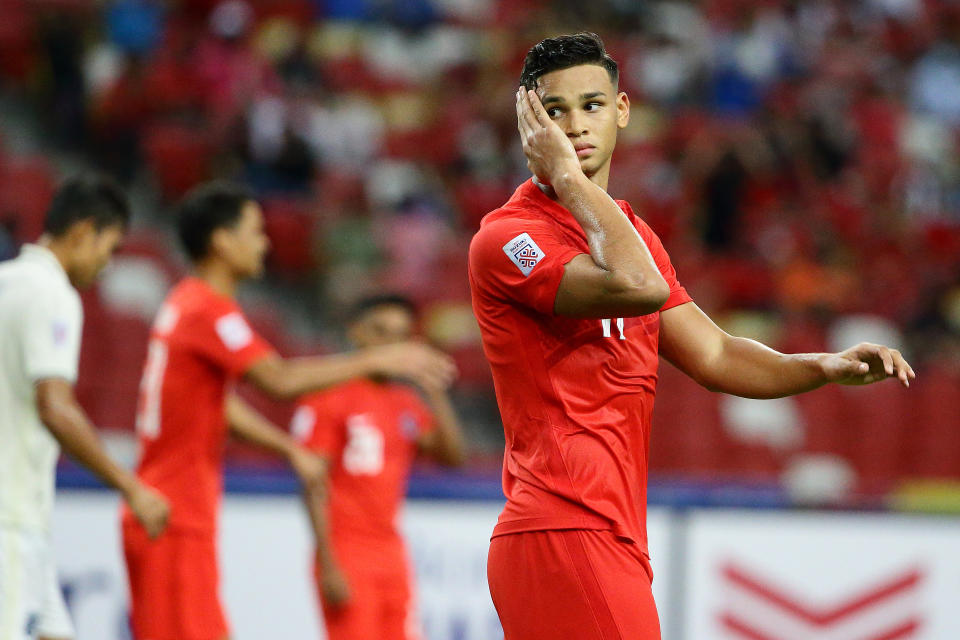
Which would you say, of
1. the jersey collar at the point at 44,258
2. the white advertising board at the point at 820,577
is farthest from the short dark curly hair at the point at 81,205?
the white advertising board at the point at 820,577

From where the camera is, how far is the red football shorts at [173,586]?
489 cm

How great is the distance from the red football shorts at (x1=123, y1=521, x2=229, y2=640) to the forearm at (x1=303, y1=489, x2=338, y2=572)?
0.75 m

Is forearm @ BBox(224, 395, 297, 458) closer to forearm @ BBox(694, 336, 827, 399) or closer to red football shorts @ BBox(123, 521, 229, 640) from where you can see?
red football shorts @ BBox(123, 521, 229, 640)

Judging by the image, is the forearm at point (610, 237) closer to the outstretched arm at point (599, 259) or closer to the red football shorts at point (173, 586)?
the outstretched arm at point (599, 259)

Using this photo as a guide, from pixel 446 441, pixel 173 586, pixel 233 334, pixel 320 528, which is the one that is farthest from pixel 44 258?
pixel 446 441

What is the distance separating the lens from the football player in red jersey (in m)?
2.82

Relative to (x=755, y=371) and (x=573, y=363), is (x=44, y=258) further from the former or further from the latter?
(x=755, y=371)

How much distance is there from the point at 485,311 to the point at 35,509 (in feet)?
6.86

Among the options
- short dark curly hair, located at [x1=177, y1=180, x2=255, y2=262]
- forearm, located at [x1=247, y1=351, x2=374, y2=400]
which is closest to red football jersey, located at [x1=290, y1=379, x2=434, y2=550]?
forearm, located at [x1=247, y1=351, x2=374, y2=400]

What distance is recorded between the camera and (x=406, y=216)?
1148 centimetres

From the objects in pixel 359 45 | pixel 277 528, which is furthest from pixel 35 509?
pixel 359 45

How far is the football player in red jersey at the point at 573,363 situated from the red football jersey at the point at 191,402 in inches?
87.6

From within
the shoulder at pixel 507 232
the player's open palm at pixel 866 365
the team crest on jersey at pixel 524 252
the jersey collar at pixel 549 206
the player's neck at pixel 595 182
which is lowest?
the player's open palm at pixel 866 365

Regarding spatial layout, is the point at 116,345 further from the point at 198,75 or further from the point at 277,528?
the point at 198,75
